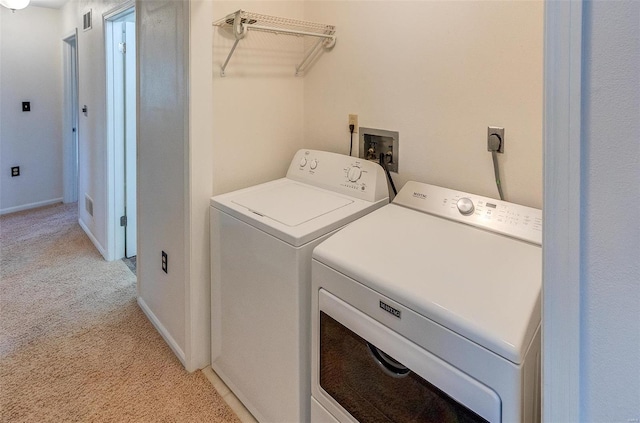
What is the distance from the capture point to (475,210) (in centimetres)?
149

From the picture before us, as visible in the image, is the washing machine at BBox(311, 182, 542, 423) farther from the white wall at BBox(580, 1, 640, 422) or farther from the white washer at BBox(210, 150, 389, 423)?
the white wall at BBox(580, 1, 640, 422)

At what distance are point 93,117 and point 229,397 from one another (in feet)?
8.81

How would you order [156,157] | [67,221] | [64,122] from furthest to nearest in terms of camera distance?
1. [64,122]
2. [67,221]
3. [156,157]

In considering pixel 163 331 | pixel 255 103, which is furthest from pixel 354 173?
pixel 163 331

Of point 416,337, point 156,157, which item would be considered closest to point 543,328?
point 416,337

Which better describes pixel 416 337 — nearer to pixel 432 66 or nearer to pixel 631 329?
pixel 631 329

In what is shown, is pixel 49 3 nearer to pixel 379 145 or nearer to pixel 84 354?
pixel 84 354

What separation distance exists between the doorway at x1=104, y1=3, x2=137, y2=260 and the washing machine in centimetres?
239

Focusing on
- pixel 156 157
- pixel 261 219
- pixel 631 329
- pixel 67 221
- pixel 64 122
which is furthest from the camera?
pixel 64 122

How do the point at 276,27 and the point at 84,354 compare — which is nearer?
the point at 276,27

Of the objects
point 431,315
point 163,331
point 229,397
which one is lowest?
point 229,397

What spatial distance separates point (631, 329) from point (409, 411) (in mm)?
701

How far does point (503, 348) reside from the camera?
88 centimetres

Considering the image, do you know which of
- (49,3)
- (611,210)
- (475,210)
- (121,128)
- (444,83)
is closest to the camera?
(611,210)
